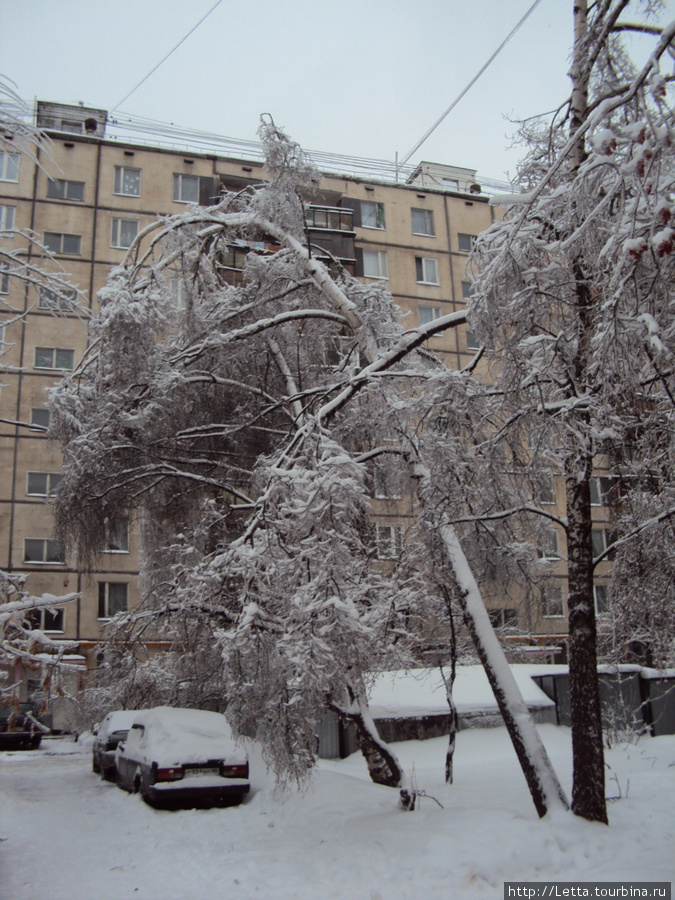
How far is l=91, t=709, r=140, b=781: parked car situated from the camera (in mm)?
13227

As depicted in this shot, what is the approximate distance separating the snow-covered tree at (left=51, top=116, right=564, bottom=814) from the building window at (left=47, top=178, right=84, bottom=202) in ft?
63.9

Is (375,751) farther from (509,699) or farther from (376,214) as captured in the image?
(376,214)

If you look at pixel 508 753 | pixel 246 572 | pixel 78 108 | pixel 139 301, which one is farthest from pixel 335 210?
pixel 246 572

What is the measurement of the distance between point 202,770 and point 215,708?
4.75 m

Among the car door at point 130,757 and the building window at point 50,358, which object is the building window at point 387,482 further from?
the building window at point 50,358

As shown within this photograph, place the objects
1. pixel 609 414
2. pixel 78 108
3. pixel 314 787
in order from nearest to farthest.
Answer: pixel 609 414
pixel 314 787
pixel 78 108

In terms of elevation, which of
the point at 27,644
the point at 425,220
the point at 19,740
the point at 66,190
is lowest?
the point at 19,740

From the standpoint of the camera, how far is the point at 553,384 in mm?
7684

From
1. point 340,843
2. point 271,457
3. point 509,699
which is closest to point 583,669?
point 509,699

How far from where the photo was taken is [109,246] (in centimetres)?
3081

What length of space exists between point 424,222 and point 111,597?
21.7 meters

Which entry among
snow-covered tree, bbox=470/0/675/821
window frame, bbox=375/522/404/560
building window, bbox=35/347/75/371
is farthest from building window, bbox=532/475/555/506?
building window, bbox=35/347/75/371

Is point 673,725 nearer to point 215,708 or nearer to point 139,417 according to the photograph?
point 215,708

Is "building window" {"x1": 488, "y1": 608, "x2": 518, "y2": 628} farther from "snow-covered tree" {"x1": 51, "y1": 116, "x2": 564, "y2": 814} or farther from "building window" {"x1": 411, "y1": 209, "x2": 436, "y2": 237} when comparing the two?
"building window" {"x1": 411, "y1": 209, "x2": 436, "y2": 237}
